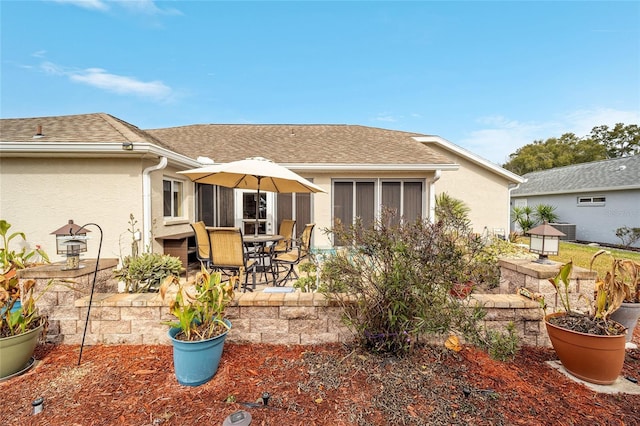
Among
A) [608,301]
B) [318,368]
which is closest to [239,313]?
[318,368]

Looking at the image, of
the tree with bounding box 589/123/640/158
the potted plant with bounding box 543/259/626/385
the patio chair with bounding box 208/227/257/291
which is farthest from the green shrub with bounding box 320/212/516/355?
the tree with bounding box 589/123/640/158

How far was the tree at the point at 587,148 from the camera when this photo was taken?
3297 centimetres

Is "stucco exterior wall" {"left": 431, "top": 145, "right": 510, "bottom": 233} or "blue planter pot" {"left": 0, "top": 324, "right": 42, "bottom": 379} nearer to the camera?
"blue planter pot" {"left": 0, "top": 324, "right": 42, "bottom": 379}

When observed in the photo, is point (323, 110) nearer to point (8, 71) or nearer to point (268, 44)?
point (268, 44)

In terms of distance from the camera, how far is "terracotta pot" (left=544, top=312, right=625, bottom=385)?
2412 millimetres

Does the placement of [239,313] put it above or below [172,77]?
below

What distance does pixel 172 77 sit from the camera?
1131 centimetres

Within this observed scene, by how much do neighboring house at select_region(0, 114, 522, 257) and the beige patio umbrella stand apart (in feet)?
3.78

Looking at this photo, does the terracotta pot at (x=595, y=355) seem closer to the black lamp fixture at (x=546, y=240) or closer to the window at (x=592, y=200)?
the black lamp fixture at (x=546, y=240)

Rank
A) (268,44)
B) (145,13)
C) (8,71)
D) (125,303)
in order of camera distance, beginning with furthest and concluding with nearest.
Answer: (268,44)
(145,13)
(8,71)
(125,303)

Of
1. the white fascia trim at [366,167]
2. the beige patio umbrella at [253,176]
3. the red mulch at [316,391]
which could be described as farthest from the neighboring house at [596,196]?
the beige patio umbrella at [253,176]

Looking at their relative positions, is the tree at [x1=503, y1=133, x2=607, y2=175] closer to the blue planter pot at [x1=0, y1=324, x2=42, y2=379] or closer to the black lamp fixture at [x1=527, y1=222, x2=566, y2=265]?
the black lamp fixture at [x1=527, y1=222, x2=566, y2=265]

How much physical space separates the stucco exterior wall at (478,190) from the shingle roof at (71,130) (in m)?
11.5

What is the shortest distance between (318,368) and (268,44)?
436 inches
